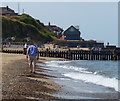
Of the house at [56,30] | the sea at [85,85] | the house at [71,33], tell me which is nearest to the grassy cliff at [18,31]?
the house at [71,33]

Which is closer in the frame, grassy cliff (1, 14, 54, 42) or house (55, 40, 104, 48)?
grassy cliff (1, 14, 54, 42)

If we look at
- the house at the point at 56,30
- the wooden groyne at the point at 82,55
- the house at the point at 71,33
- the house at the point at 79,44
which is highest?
the house at the point at 56,30

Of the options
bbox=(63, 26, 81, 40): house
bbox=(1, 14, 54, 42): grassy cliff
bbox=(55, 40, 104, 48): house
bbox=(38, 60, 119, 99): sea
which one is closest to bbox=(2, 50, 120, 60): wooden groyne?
bbox=(38, 60, 119, 99): sea

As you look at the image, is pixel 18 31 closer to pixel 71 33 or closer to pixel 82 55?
pixel 71 33

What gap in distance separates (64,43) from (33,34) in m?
11.8

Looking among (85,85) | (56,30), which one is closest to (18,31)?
(56,30)

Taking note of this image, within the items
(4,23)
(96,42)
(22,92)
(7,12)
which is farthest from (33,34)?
(22,92)

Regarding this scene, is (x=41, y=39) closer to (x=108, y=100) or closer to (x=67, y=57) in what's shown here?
(x=67, y=57)

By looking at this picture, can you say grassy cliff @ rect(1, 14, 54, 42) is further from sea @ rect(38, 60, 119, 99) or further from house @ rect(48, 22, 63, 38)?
sea @ rect(38, 60, 119, 99)

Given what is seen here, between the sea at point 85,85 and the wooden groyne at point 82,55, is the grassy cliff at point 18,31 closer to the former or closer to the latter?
the wooden groyne at point 82,55

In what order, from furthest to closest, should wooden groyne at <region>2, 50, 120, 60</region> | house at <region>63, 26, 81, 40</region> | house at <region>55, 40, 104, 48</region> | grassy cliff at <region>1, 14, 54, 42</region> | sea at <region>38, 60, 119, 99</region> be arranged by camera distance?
house at <region>63, 26, 81, 40</region>, house at <region>55, 40, 104, 48</region>, grassy cliff at <region>1, 14, 54, 42</region>, wooden groyne at <region>2, 50, 120, 60</region>, sea at <region>38, 60, 119, 99</region>

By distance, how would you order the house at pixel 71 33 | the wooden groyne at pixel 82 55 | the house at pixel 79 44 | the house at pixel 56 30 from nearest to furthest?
the wooden groyne at pixel 82 55
the house at pixel 79 44
the house at pixel 71 33
the house at pixel 56 30

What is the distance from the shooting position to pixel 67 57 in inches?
1833

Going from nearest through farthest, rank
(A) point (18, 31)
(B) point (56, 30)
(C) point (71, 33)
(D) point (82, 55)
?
(D) point (82, 55)
(A) point (18, 31)
(C) point (71, 33)
(B) point (56, 30)
